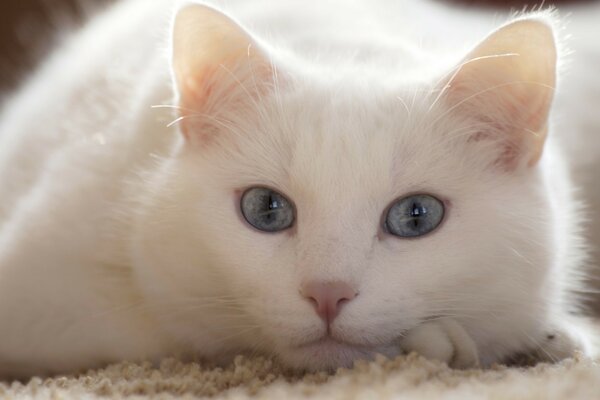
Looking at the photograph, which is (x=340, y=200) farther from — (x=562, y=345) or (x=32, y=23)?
(x=32, y=23)

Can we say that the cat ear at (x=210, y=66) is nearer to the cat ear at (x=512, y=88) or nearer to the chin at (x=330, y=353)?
the cat ear at (x=512, y=88)

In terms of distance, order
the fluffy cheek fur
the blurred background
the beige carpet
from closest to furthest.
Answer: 1. the beige carpet
2. the fluffy cheek fur
3. the blurred background

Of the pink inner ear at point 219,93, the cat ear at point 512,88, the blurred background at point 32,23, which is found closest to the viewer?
the cat ear at point 512,88

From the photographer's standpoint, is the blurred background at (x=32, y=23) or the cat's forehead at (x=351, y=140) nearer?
the cat's forehead at (x=351, y=140)

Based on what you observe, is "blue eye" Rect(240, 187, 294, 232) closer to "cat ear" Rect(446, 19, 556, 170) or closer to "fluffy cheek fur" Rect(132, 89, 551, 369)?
"fluffy cheek fur" Rect(132, 89, 551, 369)

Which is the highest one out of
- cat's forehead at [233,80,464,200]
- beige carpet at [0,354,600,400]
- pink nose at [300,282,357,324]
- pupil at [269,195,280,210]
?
cat's forehead at [233,80,464,200]

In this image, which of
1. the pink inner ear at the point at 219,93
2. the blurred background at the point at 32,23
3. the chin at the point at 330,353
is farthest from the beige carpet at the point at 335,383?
the blurred background at the point at 32,23

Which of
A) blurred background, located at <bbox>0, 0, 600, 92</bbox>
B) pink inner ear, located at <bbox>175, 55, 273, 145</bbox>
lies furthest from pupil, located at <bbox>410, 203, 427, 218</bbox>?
blurred background, located at <bbox>0, 0, 600, 92</bbox>
